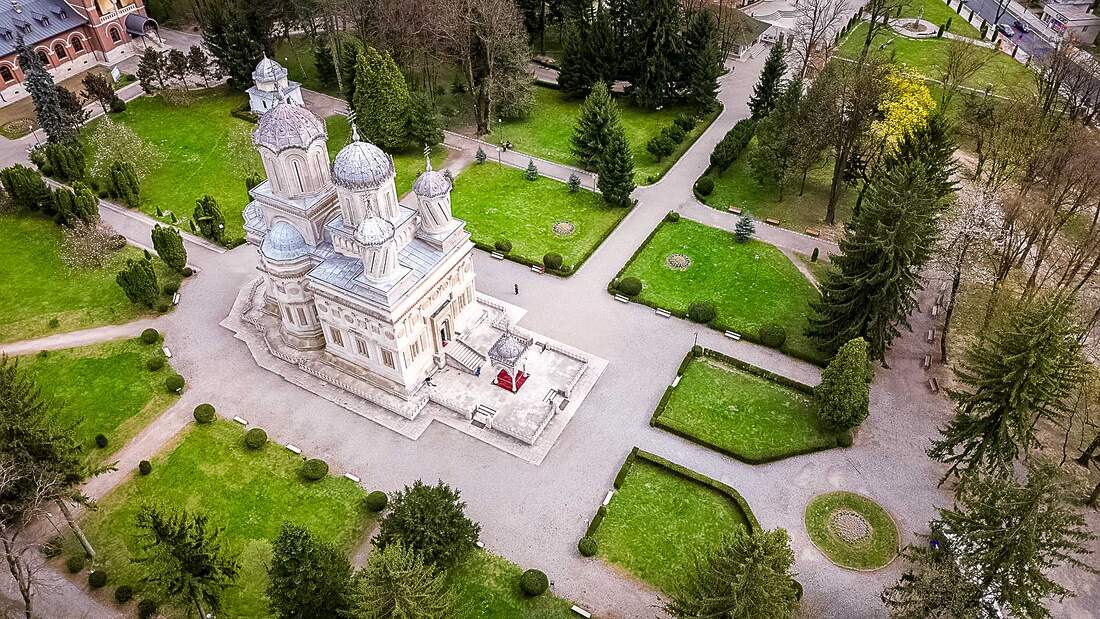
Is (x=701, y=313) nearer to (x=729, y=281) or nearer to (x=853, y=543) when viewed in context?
(x=729, y=281)

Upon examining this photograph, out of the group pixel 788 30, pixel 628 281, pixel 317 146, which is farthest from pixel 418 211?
pixel 788 30

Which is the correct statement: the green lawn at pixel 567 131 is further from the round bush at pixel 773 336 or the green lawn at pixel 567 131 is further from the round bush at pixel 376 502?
the round bush at pixel 376 502

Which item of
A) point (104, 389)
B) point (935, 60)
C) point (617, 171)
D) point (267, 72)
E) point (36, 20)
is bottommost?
point (104, 389)

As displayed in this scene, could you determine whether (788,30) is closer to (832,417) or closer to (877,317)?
(877,317)

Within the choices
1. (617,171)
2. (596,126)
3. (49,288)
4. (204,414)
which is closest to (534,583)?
(204,414)

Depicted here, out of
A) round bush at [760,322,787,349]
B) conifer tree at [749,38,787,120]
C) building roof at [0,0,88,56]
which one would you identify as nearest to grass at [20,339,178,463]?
round bush at [760,322,787,349]

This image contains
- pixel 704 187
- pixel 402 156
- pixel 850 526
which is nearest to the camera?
pixel 850 526

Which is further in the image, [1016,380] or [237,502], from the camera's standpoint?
[237,502]
